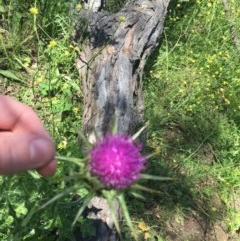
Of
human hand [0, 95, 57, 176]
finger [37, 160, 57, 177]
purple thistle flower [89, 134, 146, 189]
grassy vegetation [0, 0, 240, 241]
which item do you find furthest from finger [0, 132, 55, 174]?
grassy vegetation [0, 0, 240, 241]

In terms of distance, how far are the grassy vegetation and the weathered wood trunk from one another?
16 cm

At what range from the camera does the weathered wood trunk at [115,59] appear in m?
3.30

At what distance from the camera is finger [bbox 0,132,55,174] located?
125cm

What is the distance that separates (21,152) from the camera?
4.19ft

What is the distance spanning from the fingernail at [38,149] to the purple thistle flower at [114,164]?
33 centimetres

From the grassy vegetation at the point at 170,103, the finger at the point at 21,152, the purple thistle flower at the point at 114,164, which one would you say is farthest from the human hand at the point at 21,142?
the grassy vegetation at the point at 170,103

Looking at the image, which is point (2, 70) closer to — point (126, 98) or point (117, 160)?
point (126, 98)

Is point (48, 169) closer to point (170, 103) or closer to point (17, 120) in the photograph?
point (17, 120)

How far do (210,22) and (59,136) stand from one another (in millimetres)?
2322

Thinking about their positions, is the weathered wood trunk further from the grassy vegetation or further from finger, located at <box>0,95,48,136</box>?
finger, located at <box>0,95,48,136</box>

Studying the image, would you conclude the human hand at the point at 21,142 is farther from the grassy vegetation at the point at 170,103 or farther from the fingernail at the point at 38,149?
the grassy vegetation at the point at 170,103

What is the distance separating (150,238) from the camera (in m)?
3.27

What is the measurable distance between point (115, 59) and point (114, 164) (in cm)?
208

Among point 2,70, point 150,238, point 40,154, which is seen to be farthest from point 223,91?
point 40,154
